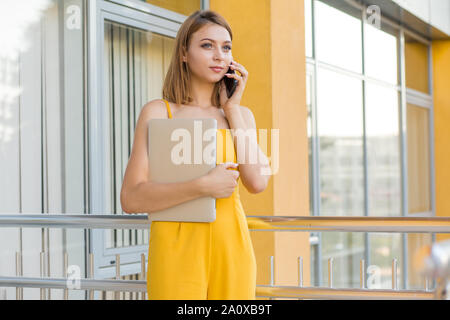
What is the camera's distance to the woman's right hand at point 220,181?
58.0 inches

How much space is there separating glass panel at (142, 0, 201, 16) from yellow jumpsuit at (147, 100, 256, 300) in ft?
10.1

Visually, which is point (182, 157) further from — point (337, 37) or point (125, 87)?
point (337, 37)

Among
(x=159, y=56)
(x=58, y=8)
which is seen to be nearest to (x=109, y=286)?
(x=58, y=8)

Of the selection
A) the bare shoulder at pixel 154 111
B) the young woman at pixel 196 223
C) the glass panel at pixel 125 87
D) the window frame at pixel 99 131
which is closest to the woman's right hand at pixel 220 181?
the young woman at pixel 196 223

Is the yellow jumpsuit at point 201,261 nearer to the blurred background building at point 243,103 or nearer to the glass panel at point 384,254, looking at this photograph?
the blurred background building at point 243,103

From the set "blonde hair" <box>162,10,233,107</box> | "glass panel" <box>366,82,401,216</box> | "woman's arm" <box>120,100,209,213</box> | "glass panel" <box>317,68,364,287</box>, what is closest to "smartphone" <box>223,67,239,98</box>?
"blonde hair" <box>162,10,233,107</box>

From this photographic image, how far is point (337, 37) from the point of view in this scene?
7082mm

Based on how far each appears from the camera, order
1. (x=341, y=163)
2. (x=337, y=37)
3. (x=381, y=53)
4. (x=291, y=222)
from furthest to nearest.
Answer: (x=381, y=53) < (x=341, y=163) < (x=337, y=37) < (x=291, y=222)

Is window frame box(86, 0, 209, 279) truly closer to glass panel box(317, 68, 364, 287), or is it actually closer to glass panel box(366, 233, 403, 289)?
glass panel box(317, 68, 364, 287)

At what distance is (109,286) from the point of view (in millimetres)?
2371

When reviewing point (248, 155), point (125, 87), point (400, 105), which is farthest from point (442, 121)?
point (248, 155)

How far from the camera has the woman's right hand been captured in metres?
1.47

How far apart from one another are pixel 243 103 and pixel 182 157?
3.42m

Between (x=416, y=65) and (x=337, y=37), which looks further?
(x=416, y=65)
